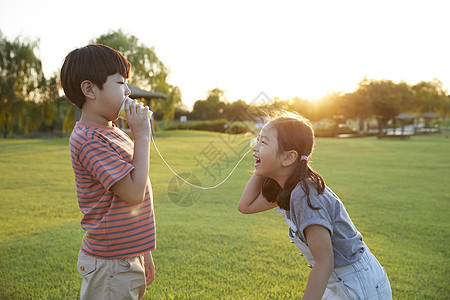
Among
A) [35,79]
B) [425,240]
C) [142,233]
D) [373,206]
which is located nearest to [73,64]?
[142,233]

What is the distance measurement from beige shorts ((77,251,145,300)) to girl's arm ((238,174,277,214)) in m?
0.62

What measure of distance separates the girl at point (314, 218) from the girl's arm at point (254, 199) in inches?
6.7

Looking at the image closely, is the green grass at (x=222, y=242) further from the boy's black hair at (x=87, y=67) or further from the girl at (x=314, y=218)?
the boy's black hair at (x=87, y=67)

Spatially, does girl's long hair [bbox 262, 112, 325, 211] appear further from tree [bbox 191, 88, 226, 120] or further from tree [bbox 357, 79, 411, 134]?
tree [bbox 357, 79, 411, 134]

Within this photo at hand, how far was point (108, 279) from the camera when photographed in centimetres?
142

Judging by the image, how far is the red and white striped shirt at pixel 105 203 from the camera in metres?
1.32

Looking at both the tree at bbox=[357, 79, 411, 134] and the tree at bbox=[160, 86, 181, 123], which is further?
the tree at bbox=[357, 79, 411, 134]

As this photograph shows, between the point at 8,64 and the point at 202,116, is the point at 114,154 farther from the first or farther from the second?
the point at 202,116

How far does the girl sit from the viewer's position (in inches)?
49.7

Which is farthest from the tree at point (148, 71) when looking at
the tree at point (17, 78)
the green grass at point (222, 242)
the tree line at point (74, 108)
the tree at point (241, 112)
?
the green grass at point (222, 242)

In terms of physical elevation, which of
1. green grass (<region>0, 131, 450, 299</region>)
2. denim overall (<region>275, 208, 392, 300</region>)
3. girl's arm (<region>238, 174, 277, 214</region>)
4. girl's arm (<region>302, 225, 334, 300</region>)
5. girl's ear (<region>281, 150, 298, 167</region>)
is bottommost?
green grass (<region>0, 131, 450, 299</region>)

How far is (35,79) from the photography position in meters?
23.8

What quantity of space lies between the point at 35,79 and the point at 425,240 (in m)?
26.2

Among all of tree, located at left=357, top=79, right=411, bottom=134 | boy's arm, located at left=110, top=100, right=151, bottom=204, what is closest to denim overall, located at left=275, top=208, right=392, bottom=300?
boy's arm, located at left=110, top=100, right=151, bottom=204
